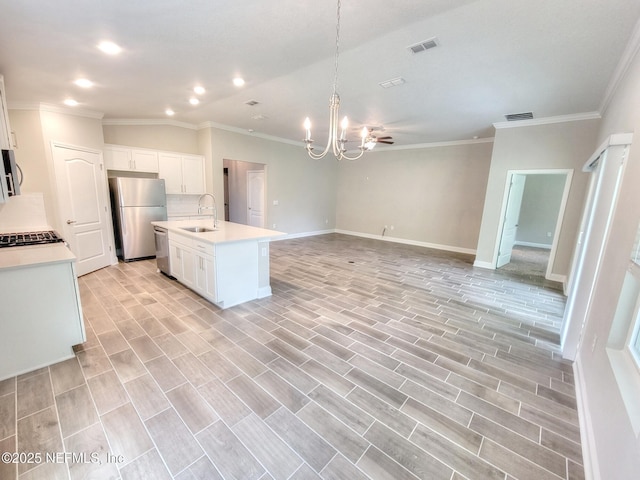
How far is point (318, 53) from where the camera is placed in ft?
8.56

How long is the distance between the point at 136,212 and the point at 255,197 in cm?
315

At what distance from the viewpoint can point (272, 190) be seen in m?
7.36

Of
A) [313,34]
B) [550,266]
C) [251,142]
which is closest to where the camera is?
[313,34]

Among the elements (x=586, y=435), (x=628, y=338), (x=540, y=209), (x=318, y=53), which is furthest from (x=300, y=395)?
(x=540, y=209)

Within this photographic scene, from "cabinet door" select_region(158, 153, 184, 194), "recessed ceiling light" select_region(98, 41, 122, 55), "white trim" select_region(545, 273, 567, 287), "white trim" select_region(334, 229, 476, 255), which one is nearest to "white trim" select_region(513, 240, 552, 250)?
"white trim" select_region(334, 229, 476, 255)

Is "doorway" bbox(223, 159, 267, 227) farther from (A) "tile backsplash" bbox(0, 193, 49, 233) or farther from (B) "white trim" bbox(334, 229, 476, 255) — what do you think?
(A) "tile backsplash" bbox(0, 193, 49, 233)

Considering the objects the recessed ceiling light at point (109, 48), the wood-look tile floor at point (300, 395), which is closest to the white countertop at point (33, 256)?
the wood-look tile floor at point (300, 395)

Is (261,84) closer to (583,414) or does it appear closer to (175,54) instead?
(175,54)

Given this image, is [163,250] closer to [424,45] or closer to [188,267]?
[188,267]

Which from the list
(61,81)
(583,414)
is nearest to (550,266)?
(583,414)

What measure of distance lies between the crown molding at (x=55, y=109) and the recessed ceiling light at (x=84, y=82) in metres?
1.22

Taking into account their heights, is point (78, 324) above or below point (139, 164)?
below

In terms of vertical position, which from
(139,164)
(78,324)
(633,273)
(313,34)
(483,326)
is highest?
(313,34)

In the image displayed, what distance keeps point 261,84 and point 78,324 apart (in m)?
3.36
